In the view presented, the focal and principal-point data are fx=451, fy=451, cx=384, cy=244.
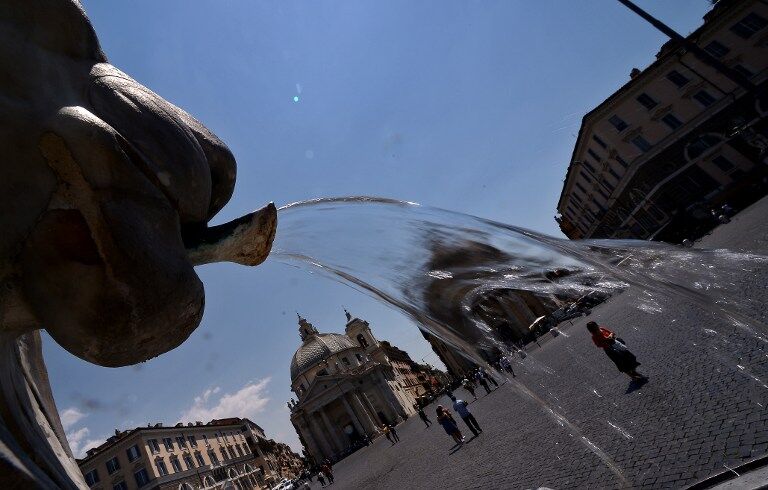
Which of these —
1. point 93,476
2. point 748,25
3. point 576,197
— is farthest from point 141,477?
point 748,25

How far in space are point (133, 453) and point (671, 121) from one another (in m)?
70.6

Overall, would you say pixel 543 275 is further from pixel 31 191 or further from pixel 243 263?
pixel 31 191

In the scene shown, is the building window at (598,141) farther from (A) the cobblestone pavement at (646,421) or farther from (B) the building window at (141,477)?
(B) the building window at (141,477)

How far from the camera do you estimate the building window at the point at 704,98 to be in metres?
37.8

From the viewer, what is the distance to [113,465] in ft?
186

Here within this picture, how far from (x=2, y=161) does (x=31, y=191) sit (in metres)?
0.08

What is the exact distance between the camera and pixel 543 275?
662cm

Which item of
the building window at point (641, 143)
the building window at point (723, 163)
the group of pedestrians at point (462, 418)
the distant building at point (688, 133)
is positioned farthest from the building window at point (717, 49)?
the group of pedestrians at point (462, 418)

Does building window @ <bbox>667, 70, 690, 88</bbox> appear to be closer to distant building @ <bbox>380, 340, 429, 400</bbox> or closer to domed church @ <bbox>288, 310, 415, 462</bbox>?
domed church @ <bbox>288, 310, 415, 462</bbox>

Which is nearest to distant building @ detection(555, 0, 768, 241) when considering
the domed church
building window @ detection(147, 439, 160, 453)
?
the domed church

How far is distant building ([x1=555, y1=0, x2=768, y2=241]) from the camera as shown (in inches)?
1379

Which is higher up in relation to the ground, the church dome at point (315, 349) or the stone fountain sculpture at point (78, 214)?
the church dome at point (315, 349)

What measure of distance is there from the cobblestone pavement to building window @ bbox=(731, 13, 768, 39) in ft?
103

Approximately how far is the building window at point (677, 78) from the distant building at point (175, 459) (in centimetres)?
5456
